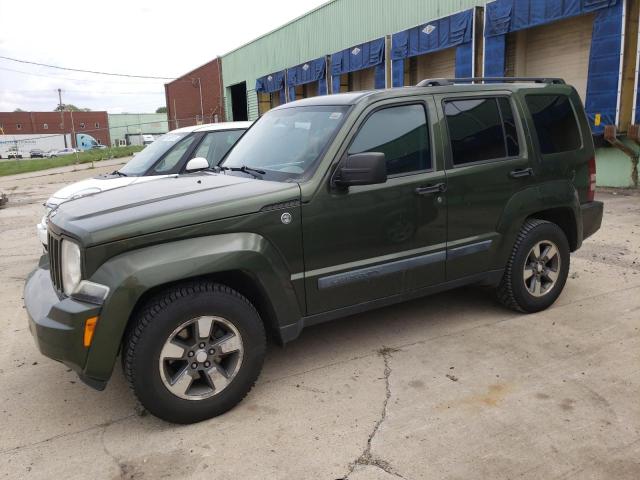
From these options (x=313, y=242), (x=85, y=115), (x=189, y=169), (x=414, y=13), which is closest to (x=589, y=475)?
(x=313, y=242)

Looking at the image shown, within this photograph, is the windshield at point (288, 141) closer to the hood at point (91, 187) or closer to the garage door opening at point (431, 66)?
the hood at point (91, 187)

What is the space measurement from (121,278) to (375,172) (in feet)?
5.19

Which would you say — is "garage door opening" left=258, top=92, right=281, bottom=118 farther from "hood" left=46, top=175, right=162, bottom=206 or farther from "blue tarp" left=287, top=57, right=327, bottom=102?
"hood" left=46, top=175, right=162, bottom=206

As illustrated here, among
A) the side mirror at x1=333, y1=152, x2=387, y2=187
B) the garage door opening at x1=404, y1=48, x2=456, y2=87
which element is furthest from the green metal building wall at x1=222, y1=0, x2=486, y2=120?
the side mirror at x1=333, y1=152, x2=387, y2=187

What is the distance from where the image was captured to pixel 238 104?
120ft

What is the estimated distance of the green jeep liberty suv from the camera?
290 cm

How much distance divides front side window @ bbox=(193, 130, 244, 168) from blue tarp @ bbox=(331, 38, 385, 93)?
1403 cm

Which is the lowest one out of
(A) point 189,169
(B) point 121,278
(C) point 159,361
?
(C) point 159,361

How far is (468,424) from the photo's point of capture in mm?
3029

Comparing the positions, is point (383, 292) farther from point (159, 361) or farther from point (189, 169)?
point (189, 169)

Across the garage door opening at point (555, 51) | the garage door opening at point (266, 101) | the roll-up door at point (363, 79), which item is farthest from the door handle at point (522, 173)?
the garage door opening at point (266, 101)

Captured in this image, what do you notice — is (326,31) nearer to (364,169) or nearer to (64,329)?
(364,169)

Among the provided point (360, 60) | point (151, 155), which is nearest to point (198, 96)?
point (360, 60)

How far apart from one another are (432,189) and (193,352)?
6.54 feet
